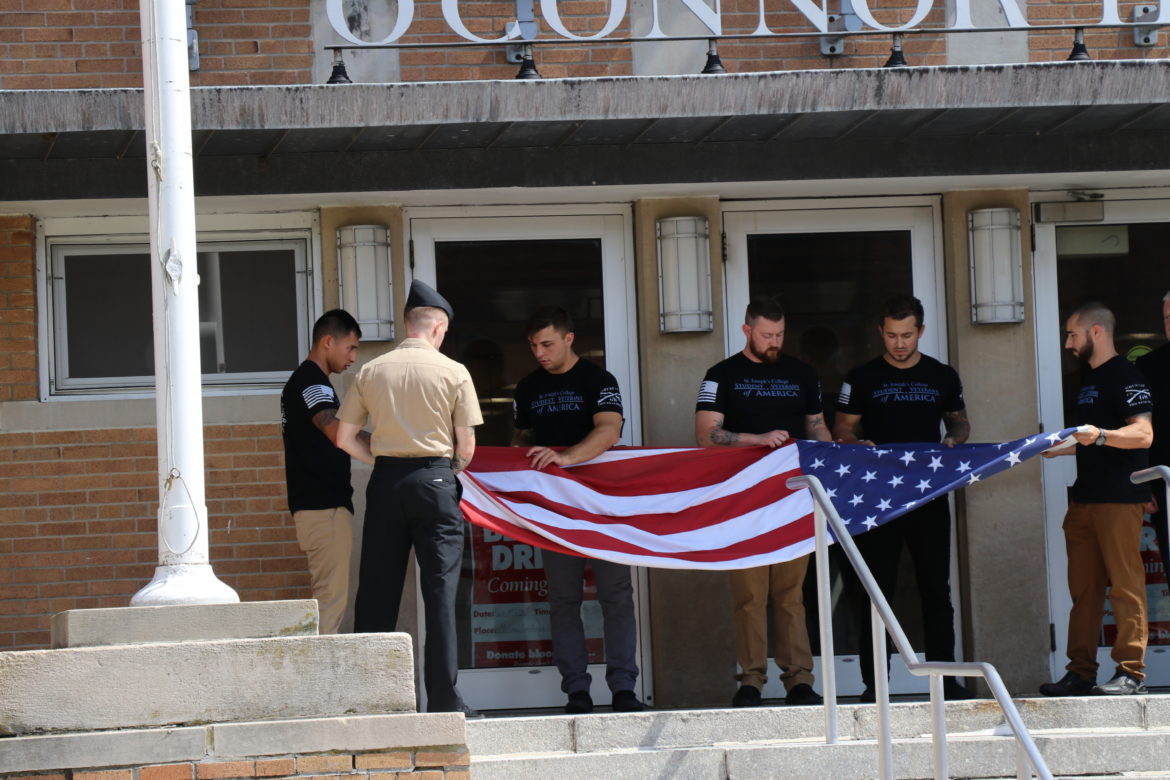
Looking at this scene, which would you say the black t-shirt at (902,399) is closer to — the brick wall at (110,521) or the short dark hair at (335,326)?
the short dark hair at (335,326)

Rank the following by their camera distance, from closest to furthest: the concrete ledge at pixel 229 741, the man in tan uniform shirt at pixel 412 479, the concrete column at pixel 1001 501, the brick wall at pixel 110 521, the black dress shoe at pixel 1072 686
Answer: the concrete ledge at pixel 229 741 < the man in tan uniform shirt at pixel 412 479 < the black dress shoe at pixel 1072 686 < the brick wall at pixel 110 521 < the concrete column at pixel 1001 501

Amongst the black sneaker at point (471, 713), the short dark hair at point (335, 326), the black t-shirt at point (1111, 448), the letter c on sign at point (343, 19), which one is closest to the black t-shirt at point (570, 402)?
the short dark hair at point (335, 326)

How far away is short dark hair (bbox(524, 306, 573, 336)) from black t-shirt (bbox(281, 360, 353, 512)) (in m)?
1.07

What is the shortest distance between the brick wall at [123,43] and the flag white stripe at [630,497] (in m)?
2.41

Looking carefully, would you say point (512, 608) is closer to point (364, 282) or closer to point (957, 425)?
point (364, 282)

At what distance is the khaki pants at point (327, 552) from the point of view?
7973mm

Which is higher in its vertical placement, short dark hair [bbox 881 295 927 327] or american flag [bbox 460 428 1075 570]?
short dark hair [bbox 881 295 927 327]

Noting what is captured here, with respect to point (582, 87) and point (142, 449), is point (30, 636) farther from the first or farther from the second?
point (582, 87)

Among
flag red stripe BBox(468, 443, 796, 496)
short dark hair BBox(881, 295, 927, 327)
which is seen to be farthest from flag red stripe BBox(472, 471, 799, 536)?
short dark hair BBox(881, 295, 927, 327)

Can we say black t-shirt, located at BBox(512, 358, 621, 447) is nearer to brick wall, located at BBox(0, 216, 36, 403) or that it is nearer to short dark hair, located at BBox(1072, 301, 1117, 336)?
short dark hair, located at BBox(1072, 301, 1117, 336)

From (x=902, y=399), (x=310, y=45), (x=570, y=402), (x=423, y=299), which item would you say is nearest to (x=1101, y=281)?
(x=902, y=399)

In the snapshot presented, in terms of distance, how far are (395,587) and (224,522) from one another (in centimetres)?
218

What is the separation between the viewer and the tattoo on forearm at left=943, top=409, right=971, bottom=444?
27.3 feet

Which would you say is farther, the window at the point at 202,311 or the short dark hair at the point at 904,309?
the window at the point at 202,311
